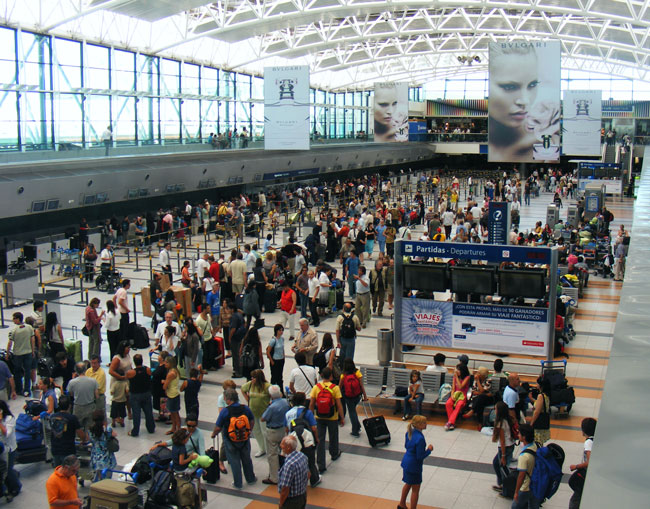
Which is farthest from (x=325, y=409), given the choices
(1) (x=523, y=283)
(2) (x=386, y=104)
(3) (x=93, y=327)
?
(2) (x=386, y=104)

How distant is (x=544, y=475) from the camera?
7152 millimetres

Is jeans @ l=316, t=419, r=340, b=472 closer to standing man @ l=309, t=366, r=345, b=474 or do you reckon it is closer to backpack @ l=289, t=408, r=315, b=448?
standing man @ l=309, t=366, r=345, b=474

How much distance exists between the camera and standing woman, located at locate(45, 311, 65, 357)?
1243 cm

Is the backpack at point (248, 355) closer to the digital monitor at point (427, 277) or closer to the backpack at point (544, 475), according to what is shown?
the digital monitor at point (427, 277)

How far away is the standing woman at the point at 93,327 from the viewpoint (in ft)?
42.2

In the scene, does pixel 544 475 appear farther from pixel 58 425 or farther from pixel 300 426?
pixel 58 425

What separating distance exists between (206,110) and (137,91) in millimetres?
7466

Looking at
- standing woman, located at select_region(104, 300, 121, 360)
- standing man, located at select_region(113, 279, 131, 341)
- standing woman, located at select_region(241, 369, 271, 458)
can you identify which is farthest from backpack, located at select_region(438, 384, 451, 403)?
standing man, located at select_region(113, 279, 131, 341)

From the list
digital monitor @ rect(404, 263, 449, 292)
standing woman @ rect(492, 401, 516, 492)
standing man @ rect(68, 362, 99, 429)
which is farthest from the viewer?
digital monitor @ rect(404, 263, 449, 292)

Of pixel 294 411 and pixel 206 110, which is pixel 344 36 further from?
pixel 294 411

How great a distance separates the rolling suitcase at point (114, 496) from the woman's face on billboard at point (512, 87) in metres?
10.6

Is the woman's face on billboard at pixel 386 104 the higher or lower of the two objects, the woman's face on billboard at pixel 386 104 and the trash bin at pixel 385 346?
the higher

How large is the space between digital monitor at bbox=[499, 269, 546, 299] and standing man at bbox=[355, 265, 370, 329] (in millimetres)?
3666

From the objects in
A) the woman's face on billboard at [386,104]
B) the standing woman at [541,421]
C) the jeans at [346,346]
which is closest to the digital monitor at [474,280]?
the jeans at [346,346]
